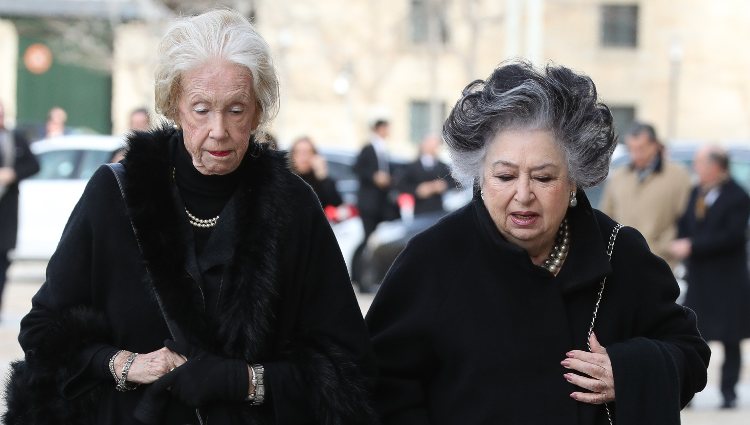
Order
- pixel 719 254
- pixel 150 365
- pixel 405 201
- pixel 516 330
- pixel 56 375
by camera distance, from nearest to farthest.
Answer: pixel 150 365, pixel 56 375, pixel 516 330, pixel 719 254, pixel 405 201

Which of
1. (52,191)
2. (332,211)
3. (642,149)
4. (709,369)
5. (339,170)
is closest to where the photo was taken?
(642,149)

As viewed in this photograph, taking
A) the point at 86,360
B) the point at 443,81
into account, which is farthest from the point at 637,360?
the point at 443,81

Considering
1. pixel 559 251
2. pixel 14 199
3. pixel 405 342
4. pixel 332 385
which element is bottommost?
pixel 14 199

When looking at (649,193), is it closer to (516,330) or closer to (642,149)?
(642,149)

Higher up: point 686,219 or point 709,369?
point 686,219

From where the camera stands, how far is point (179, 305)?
3.95m

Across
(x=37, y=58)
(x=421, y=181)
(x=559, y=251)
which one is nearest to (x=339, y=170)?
(x=421, y=181)

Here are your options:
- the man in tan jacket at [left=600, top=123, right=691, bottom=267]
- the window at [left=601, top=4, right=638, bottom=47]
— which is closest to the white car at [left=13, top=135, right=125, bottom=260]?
the man in tan jacket at [left=600, top=123, right=691, bottom=267]

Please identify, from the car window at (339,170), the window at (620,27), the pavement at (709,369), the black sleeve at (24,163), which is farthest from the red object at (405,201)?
the window at (620,27)

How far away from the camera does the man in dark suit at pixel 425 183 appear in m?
18.1

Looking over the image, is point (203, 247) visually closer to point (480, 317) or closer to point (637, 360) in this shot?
point (480, 317)

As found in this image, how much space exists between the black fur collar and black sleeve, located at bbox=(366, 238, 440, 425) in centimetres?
35

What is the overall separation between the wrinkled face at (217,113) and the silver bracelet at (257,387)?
534mm

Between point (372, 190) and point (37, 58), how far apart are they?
23.7m
